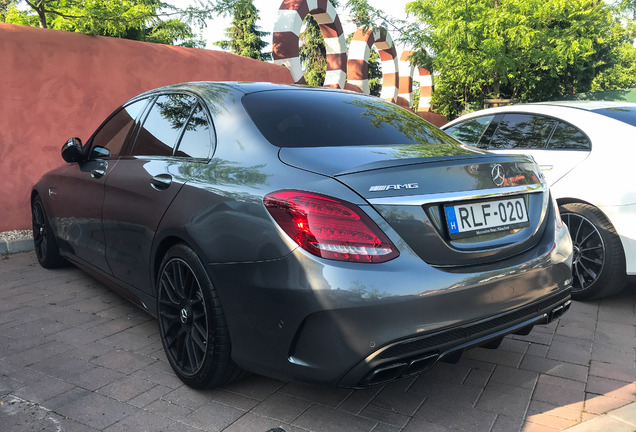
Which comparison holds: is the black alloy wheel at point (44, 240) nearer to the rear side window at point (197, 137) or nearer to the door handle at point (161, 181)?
the door handle at point (161, 181)

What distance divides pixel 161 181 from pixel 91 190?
115cm

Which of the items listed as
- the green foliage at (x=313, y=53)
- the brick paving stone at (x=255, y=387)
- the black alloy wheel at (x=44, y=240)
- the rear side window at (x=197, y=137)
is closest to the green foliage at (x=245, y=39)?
the green foliage at (x=313, y=53)

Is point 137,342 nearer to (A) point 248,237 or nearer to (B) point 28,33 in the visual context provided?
(A) point 248,237

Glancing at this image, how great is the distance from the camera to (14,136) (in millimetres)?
6172

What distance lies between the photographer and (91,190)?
3973 mm

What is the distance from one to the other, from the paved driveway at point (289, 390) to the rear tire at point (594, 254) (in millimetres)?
481

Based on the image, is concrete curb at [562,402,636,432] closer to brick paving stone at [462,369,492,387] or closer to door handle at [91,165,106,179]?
brick paving stone at [462,369,492,387]

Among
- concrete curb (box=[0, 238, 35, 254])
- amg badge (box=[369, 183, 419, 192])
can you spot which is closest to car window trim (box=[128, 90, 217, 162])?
amg badge (box=[369, 183, 419, 192])

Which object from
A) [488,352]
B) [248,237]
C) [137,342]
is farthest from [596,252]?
[137,342]

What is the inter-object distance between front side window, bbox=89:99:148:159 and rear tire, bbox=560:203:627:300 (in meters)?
3.37

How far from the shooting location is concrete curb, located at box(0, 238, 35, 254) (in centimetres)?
579

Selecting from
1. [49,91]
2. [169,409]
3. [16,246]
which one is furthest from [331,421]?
[49,91]

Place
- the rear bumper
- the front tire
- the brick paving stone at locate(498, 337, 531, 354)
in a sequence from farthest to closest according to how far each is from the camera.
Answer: the brick paving stone at locate(498, 337, 531, 354), the front tire, the rear bumper

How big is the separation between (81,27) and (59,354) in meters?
4.75
